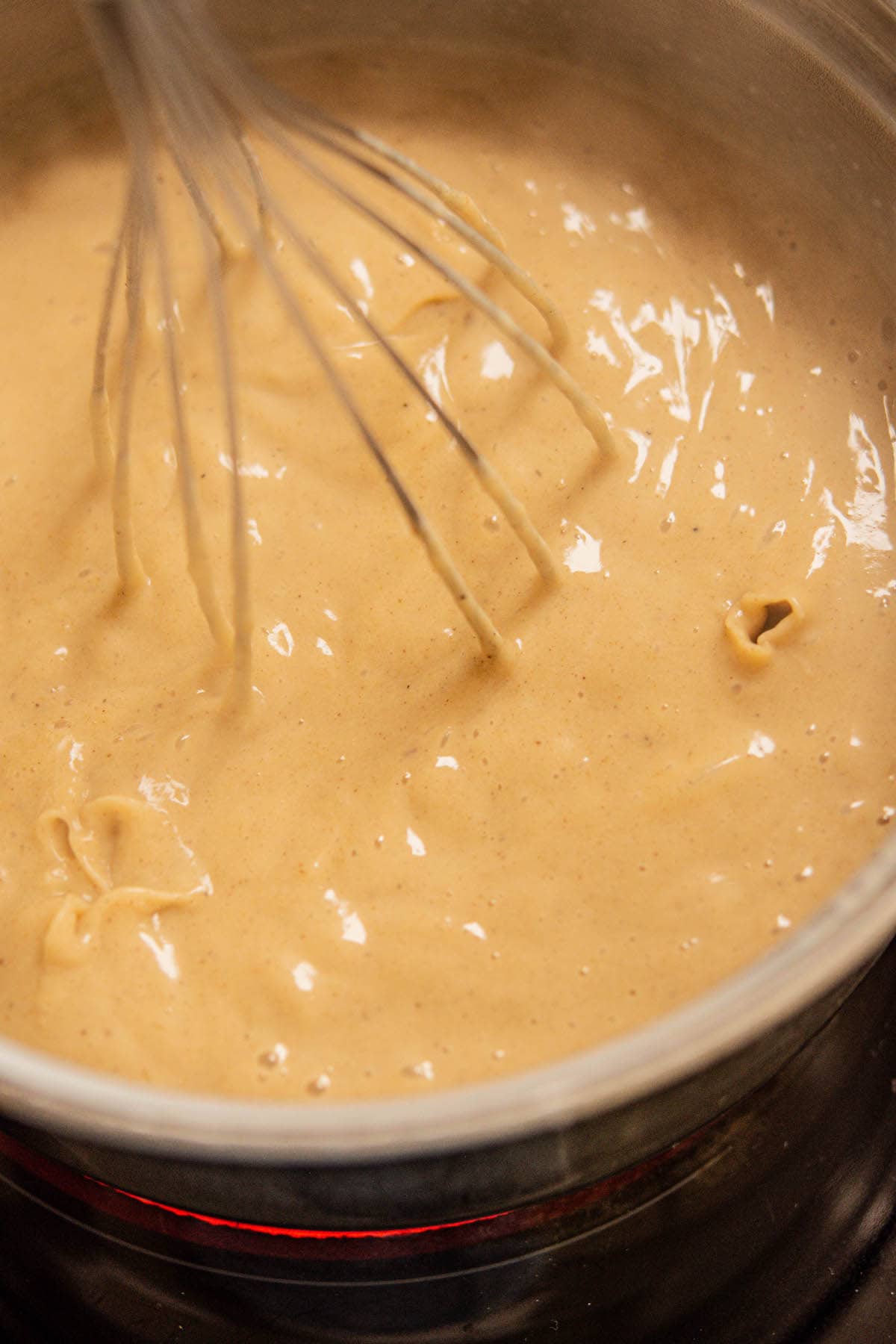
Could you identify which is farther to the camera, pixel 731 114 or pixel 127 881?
pixel 731 114

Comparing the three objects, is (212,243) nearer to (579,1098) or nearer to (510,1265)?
(579,1098)

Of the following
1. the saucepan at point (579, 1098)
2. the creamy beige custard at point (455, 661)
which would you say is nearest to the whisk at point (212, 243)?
the creamy beige custard at point (455, 661)

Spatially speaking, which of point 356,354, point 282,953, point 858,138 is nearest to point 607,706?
point 282,953

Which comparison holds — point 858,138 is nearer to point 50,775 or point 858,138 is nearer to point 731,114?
point 731,114

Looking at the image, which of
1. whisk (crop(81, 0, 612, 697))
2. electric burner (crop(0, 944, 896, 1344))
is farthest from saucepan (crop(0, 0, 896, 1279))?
whisk (crop(81, 0, 612, 697))

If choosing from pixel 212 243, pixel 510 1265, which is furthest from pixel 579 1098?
pixel 212 243

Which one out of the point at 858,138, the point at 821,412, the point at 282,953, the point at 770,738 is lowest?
the point at 282,953

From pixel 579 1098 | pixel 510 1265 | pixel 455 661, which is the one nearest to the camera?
pixel 579 1098
